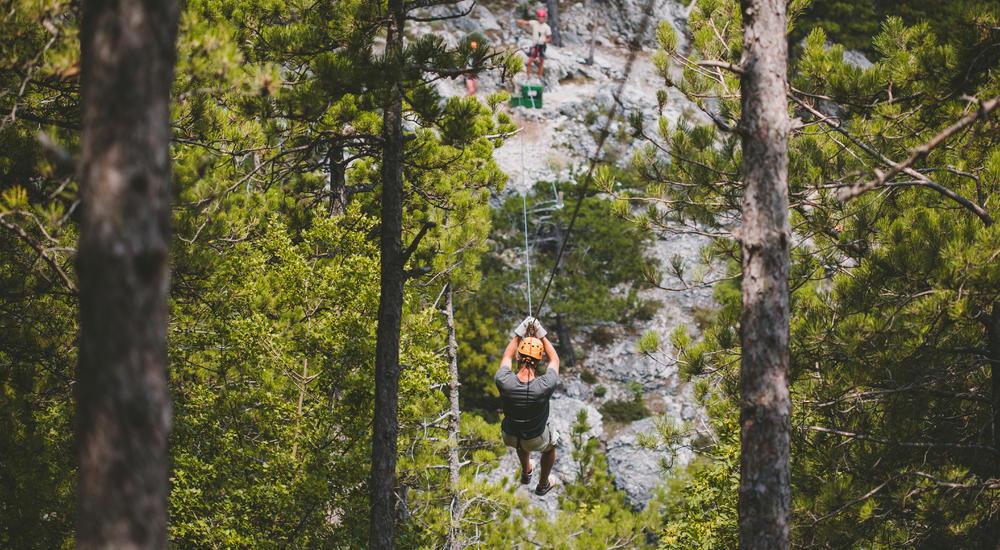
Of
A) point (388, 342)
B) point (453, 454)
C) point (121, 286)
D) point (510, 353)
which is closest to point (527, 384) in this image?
point (510, 353)

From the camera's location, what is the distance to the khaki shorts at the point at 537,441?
6738mm

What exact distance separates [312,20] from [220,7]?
10.6ft

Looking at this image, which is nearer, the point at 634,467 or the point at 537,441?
the point at 537,441

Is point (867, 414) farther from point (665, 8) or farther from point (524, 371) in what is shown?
point (665, 8)

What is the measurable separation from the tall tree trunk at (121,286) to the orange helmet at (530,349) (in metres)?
4.29

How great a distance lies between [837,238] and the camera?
5.91m

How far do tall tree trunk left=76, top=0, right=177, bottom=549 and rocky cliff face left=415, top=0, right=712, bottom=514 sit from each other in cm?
696

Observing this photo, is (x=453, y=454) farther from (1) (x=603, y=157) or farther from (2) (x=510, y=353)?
(1) (x=603, y=157)

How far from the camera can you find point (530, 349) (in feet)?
20.6

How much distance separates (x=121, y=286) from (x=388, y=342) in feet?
11.0

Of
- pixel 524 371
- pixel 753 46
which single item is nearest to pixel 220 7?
pixel 524 371

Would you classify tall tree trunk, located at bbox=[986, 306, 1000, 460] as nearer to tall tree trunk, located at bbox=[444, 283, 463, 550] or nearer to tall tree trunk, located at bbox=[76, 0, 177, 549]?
tall tree trunk, located at bbox=[444, 283, 463, 550]

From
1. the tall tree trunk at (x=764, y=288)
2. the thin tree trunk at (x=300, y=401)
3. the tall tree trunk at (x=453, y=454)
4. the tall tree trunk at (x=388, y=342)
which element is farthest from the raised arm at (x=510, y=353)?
the tall tree trunk at (x=764, y=288)

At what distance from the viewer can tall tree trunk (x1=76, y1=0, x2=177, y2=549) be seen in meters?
2.04
